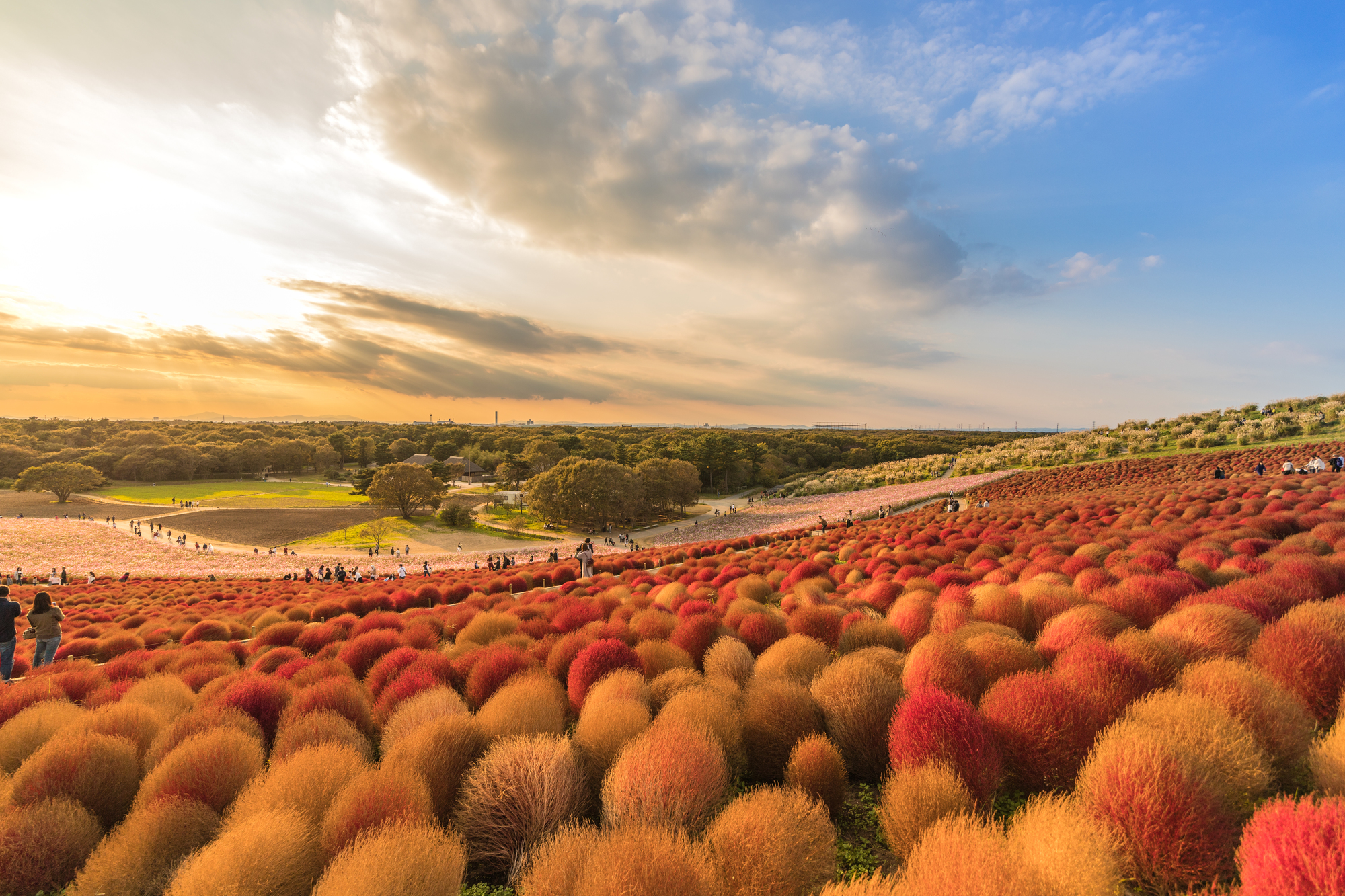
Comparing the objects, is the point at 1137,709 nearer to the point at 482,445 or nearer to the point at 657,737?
the point at 657,737

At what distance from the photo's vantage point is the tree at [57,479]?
70.4 metres

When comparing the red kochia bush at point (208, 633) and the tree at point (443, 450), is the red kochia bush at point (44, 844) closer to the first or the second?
the red kochia bush at point (208, 633)

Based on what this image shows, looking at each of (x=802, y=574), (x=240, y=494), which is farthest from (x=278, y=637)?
(x=240, y=494)

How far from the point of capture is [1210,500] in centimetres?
1406

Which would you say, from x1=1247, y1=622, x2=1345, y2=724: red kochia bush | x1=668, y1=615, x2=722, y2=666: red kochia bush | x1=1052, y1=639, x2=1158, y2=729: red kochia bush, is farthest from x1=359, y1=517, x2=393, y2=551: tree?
x1=1247, y1=622, x2=1345, y2=724: red kochia bush

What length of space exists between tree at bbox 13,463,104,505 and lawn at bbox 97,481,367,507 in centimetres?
462

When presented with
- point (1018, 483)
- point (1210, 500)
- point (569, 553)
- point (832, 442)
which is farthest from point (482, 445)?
point (1210, 500)

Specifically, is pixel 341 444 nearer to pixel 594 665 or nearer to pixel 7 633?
pixel 7 633

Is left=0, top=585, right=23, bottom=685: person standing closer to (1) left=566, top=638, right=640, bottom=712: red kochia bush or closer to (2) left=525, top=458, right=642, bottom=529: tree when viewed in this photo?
(1) left=566, top=638, right=640, bottom=712: red kochia bush

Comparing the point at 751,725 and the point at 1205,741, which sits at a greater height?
the point at 1205,741

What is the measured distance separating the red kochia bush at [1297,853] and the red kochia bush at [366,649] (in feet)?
24.4

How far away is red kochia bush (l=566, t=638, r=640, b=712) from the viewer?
15.5ft

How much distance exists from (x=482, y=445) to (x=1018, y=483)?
408 feet

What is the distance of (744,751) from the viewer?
3.74 m
